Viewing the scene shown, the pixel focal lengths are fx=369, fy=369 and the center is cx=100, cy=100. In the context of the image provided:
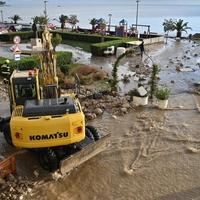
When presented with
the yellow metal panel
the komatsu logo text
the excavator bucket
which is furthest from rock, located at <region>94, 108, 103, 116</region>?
the komatsu logo text

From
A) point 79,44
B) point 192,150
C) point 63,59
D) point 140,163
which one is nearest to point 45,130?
point 140,163

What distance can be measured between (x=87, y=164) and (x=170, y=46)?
88.8ft

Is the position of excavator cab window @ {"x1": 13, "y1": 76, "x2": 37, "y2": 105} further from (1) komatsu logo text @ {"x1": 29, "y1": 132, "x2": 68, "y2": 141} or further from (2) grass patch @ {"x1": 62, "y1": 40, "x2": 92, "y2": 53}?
(2) grass patch @ {"x1": 62, "y1": 40, "x2": 92, "y2": 53}

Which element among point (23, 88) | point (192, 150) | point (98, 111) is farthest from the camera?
point (98, 111)

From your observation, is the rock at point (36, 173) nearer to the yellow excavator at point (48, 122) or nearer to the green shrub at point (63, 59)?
the yellow excavator at point (48, 122)

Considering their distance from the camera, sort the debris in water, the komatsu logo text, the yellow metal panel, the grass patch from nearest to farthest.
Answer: the yellow metal panel < the komatsu logo text < the debris in water < the grass patch

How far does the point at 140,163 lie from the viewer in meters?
11.5

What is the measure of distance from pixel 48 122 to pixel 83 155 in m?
1.46

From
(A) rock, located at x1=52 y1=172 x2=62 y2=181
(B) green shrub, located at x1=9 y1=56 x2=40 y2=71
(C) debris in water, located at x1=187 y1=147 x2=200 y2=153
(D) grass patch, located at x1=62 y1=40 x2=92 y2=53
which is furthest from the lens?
(D) grass patch, located at x1=62 y1=40 x2=92 y2=53

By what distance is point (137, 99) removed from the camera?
664 inches

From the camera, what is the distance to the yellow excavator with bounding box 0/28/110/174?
991 centimetres

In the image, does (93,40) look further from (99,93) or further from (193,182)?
(193,182)

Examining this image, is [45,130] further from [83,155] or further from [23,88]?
[23,88]

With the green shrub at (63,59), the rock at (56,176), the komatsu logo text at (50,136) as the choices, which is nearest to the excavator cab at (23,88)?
the komatsu logo text at (50,136)
